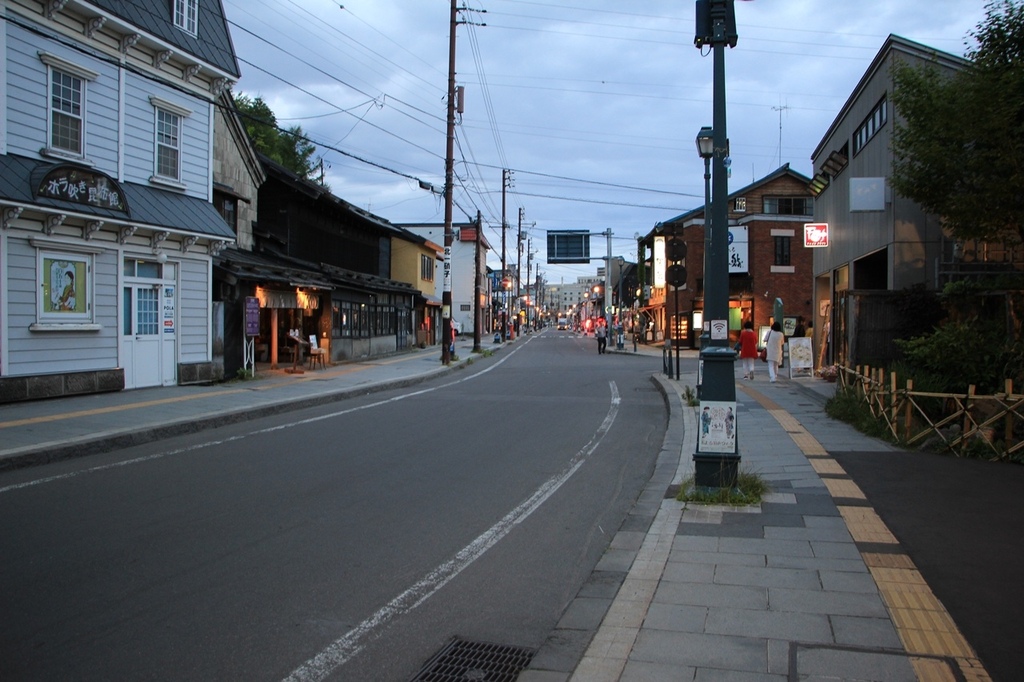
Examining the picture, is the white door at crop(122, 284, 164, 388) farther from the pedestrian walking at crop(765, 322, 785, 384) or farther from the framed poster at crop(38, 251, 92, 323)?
the pedestrian walking at crop(765, 322, 785, 384)

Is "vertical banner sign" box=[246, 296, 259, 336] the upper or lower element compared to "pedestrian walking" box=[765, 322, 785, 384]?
upper

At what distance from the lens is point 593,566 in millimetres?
5836

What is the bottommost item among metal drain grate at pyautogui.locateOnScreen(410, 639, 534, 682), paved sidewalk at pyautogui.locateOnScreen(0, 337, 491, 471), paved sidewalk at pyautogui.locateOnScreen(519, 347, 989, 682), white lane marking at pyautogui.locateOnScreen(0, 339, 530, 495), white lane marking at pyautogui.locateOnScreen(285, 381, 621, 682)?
metal drain grate at pyautogui.locateOnScreen(410, 639, 534, 682)

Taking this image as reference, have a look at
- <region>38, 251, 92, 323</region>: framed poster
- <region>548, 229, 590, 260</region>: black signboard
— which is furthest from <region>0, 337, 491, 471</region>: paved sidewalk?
<region>548, 229, 590, 260</region>: black signboard

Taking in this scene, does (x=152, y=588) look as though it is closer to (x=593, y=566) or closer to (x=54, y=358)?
(x=593, y=566)

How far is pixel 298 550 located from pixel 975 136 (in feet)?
34.7

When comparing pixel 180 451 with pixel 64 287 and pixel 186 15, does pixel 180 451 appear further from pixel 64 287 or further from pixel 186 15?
pixel 186 15

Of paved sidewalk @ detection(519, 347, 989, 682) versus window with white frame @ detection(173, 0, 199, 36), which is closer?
paved sidewalk @ detection(519, 347, 989, 682)

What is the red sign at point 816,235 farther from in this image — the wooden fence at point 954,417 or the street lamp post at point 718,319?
the street lamp post at point 718,319

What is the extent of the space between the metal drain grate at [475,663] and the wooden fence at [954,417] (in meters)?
7.94

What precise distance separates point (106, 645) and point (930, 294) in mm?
15549

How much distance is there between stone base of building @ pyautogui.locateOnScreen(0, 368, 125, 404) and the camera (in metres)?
13.4

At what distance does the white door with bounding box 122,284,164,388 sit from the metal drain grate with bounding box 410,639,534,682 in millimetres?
13903

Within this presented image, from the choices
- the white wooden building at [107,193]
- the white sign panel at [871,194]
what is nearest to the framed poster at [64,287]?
the white wooden building at [107,193]
